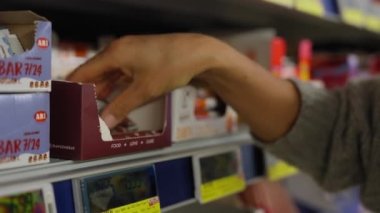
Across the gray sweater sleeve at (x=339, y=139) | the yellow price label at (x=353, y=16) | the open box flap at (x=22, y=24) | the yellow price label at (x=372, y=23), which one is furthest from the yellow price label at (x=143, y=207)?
the yellow price label at (x=372, y=23)

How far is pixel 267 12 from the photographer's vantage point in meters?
1.43

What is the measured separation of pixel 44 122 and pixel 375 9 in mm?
1588

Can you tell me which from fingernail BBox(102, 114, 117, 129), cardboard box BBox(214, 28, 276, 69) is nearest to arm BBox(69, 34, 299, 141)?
fingernail BBox(102, 114, 117, 129)

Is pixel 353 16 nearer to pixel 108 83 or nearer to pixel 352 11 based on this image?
pixel 352 11

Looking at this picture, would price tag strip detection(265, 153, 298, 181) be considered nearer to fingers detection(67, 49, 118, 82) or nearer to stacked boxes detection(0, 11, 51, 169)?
Result: fingers detection(67, 49, 118, 82)

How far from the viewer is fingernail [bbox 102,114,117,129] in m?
0.74

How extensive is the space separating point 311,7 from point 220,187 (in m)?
0.67

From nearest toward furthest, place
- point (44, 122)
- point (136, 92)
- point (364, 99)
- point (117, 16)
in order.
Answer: point (44, 122)
point (136, 92)
point (364, 99)
point (117, 16)

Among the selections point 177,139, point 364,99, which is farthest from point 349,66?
point 177,139

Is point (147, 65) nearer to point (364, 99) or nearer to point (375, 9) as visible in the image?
point (364, 99)

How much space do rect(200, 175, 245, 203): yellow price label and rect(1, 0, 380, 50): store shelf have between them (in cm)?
43

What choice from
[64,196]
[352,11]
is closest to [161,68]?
[64,196]

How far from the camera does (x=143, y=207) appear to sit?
0.67m

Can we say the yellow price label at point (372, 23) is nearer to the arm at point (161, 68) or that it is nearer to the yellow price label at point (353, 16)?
the yellow price label at point (353, 16)
